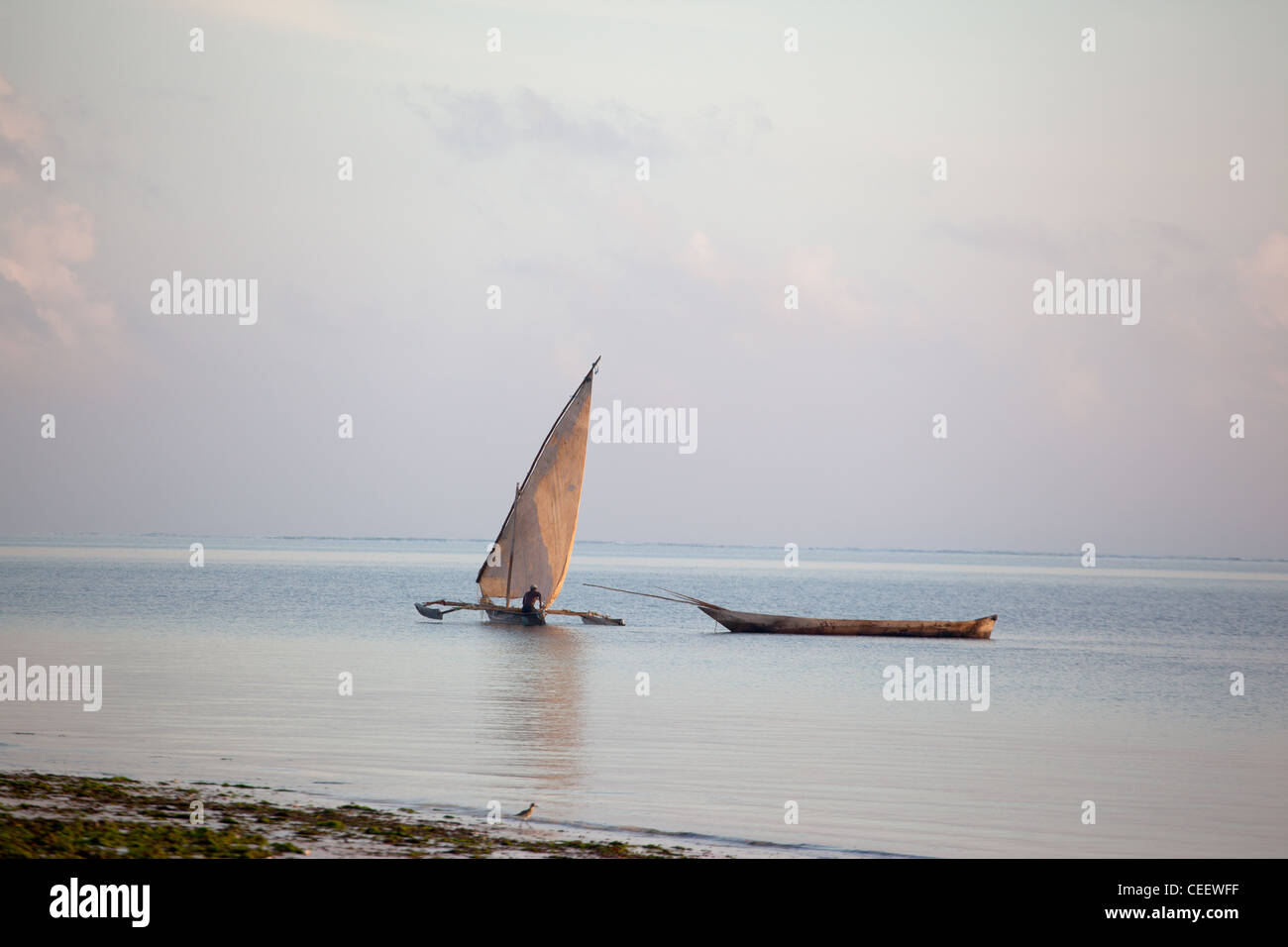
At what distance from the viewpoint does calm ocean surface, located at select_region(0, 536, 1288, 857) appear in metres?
17.7

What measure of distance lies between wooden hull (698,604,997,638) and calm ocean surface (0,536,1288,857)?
2.32ft

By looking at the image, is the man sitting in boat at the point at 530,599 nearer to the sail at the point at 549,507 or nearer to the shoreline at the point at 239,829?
the sail at the point at 549,507

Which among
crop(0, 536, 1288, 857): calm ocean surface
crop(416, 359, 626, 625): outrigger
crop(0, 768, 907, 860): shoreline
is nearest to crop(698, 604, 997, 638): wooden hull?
crop(0, 536, 1288, 857): calm ocean surface

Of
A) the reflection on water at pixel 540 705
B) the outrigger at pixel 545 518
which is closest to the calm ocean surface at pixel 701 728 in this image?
the reflection on water at pixel 540 705

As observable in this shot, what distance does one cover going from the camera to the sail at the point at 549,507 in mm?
49625

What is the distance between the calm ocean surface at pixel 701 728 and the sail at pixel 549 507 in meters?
2.73

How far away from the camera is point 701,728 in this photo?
85.8 feet

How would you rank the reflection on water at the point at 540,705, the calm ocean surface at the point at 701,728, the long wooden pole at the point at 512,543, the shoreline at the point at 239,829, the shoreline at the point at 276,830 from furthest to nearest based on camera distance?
1. the long wooden pole at the point at 512,543
2. the reflection on water at the point at 540,705
3. the calm ocean surface at the point at 701,728
4. the shoreline at the point at 276,830
5. the shoreline at the point at 239,829

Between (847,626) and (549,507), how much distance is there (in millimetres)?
12927

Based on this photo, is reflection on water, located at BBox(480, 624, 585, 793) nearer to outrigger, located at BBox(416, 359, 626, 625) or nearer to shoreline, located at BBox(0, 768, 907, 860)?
outrigger, located at BBox(416, 359, 626, 625)
